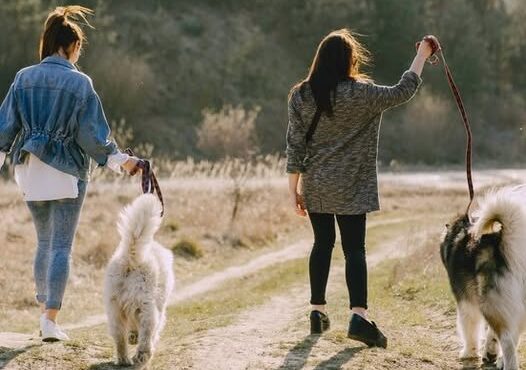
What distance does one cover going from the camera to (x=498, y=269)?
17.3ft

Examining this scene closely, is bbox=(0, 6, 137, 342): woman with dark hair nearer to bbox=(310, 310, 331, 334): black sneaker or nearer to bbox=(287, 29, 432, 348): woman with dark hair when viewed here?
bbox=(287, 29, 432, 348): woman with dark hair

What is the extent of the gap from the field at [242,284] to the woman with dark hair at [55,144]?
0.70m

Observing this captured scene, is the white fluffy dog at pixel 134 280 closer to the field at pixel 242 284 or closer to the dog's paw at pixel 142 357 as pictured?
the dog's paw at pixel 142 357

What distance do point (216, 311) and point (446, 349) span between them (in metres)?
3.60

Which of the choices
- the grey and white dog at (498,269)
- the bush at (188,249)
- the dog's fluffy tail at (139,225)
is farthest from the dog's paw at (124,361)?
the bush at (188,249)

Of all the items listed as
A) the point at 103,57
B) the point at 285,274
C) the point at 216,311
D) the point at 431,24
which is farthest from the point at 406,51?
the point at 216,311

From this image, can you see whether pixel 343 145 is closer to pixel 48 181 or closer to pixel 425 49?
pixel 425 49

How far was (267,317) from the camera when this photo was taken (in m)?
8.67

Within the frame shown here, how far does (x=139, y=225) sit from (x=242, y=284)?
817 centimetres

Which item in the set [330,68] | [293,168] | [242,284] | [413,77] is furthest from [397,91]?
[242,284]

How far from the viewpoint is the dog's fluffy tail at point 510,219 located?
522cm

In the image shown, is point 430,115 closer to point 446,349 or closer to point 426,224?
point 426,224

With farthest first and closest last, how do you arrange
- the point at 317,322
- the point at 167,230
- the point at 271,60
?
1. the point at 271,60
2. the point at 167,230
3. the point at 317,322

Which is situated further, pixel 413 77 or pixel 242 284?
pixel 242 284
